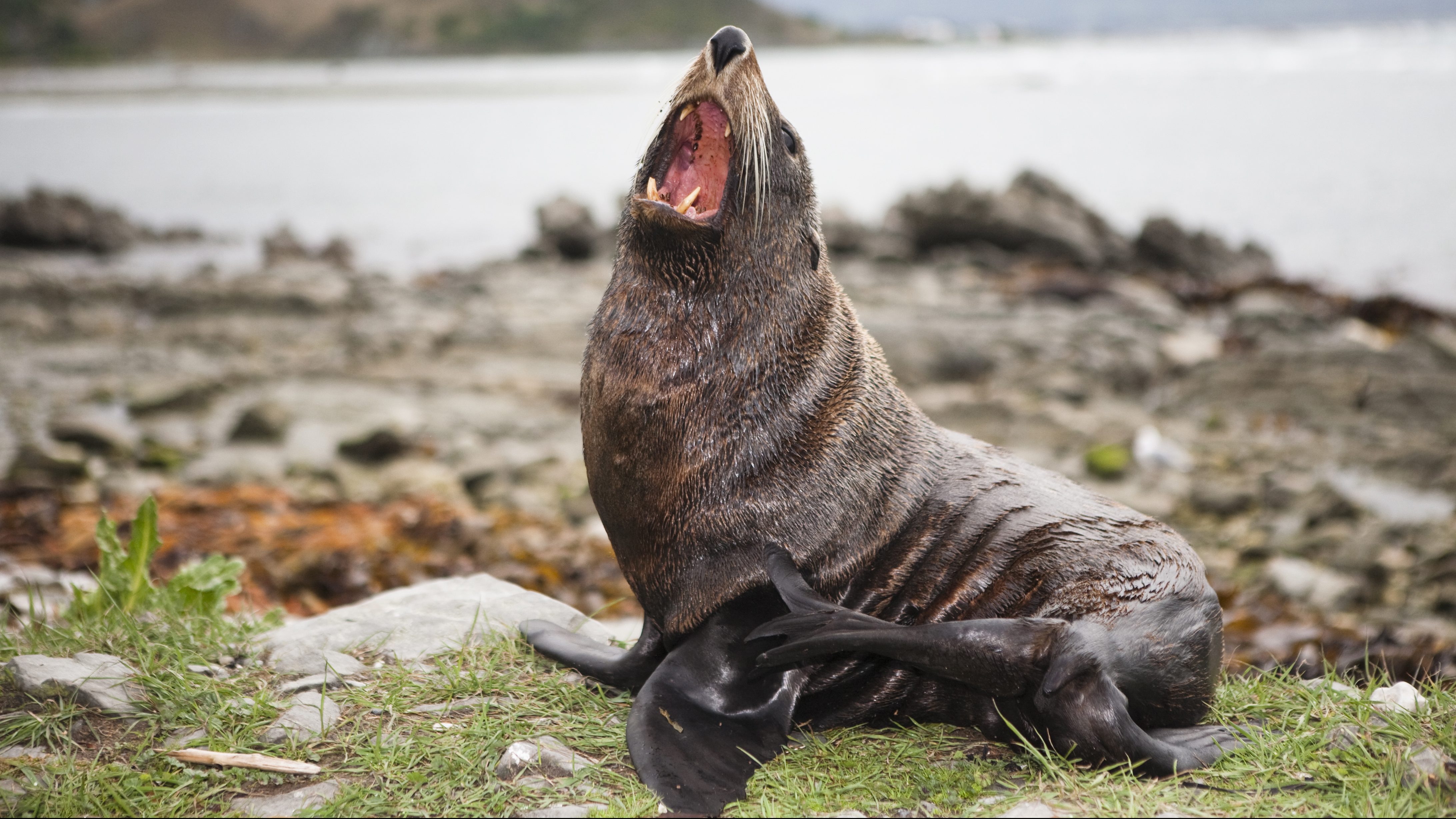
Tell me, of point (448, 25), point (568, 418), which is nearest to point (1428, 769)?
point (568, 418)

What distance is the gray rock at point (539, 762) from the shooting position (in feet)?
11.6

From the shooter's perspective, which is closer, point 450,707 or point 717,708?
point 717,708

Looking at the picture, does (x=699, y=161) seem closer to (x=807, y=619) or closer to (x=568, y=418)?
(x=807, y=619)

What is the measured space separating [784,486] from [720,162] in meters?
1.16

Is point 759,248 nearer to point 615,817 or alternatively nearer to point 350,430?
point 615,817

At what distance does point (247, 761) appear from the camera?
137 inches

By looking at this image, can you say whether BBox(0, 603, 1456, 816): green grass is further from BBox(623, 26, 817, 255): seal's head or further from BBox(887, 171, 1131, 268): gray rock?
BBox(887, 171, 1131, 268): gray rock

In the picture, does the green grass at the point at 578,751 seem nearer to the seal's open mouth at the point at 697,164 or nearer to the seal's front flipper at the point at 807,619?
the seal's front flipper at the point at 807,619

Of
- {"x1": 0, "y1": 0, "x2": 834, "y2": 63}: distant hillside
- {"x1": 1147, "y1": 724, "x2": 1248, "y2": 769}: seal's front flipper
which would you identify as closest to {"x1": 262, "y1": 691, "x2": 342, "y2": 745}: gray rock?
{"x1": 1147, "y1": 724, "x2": 1248, "y2": 769}: seal's front flipper

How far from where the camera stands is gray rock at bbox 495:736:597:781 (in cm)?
353

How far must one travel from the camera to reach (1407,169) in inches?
1336

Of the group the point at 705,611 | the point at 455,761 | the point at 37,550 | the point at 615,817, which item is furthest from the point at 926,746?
the point at 37,550

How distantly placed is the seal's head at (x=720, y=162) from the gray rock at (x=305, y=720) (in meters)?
1.89

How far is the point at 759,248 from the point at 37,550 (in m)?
6.48
